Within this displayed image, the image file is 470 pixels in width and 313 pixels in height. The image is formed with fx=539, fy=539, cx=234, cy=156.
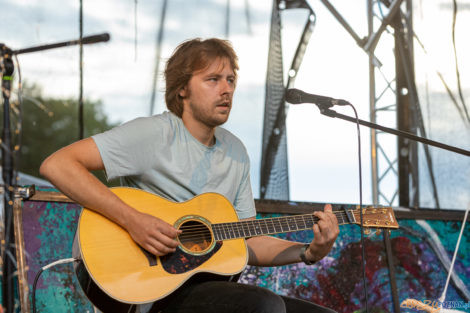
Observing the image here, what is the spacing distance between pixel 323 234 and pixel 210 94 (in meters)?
0.82

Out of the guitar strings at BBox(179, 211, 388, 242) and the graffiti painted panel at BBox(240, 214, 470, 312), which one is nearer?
the guitar strings at BBox(179, 211, 388, 242)

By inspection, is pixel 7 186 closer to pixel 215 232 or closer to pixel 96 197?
pixel 96 197

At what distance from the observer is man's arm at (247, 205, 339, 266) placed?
7.80 ft

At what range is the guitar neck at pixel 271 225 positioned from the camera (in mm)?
2340

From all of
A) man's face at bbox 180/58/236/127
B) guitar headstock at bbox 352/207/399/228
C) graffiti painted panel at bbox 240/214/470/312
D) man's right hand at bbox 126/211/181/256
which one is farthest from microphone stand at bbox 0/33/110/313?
graffiti painted panel at bbox 240/214/470/312

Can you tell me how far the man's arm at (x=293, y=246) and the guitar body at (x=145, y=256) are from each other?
26cm

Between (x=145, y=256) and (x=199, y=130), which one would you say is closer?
(x=145, y=256)

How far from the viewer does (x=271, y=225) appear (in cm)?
248

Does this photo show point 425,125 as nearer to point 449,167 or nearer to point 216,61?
point 449,167

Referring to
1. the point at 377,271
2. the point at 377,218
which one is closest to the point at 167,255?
the point at 377,218

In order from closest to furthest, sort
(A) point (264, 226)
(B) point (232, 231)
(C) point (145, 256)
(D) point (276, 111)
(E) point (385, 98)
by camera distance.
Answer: (C) point (145, 256) < (B) point (232, 231) < (A) point (264, 226) < (D) point (276, 111) < (E) point (385, 98)

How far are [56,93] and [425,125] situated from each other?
2.72m

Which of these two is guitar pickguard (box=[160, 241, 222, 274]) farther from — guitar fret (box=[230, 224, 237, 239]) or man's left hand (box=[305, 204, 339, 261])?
man's left hand (box=[305, 204, 339, 261])

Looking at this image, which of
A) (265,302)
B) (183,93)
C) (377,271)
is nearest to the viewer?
(265,302)
